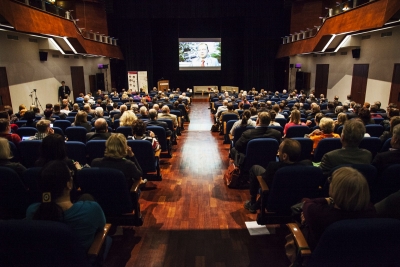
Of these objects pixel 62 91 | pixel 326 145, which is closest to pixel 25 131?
pixel 326 145

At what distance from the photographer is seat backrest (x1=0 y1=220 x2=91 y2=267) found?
1.50 metres

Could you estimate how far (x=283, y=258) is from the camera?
268 cm

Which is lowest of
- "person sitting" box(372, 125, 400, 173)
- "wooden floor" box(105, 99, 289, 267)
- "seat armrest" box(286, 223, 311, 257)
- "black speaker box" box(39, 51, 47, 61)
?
"wooden floor" box(105, 99, 289, 267)

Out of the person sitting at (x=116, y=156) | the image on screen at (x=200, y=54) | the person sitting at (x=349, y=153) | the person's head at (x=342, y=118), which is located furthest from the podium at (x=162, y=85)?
the person sitting at (x=349, y=153)

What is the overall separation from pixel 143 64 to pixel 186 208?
654 inches

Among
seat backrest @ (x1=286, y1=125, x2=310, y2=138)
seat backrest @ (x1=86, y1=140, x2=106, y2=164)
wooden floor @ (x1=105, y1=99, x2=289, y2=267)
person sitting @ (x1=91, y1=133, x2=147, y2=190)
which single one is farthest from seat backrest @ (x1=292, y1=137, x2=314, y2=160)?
seat backrest @ (x1=86, y1=140, x2=106, y2=164)

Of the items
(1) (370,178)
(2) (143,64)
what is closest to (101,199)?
(1) (370,178)

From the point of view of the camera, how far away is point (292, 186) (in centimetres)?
259

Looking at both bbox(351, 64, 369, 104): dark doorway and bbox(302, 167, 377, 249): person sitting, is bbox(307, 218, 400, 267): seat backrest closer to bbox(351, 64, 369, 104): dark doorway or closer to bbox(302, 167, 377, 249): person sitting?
bbox(302, 167, 377, 249): person sitting

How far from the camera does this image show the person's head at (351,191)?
1.68 metres

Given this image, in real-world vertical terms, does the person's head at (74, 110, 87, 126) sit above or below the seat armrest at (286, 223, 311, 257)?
above

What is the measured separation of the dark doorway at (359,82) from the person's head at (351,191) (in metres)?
11.3

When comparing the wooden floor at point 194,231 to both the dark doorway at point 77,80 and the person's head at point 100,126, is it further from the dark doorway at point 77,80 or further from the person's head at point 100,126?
the dark doorway at point 77,80

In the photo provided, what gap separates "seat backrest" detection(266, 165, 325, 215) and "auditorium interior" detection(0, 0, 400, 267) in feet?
0.40
